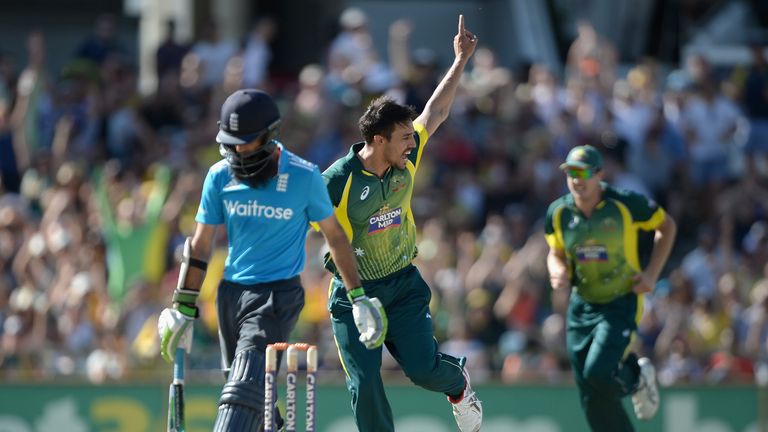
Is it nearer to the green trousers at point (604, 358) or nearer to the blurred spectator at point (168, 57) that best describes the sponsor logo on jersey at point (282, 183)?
the green trousers at point (604, 358)

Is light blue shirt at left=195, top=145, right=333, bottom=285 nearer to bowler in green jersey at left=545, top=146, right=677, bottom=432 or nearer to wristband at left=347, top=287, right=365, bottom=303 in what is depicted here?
wristband at left=347, top=287, right=365, bottom=303

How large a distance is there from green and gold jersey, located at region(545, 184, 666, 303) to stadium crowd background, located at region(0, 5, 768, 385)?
13.9ft

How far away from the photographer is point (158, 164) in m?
17.8

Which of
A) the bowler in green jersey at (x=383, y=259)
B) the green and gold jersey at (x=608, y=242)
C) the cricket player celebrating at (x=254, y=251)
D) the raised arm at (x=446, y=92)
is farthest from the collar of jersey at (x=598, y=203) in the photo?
the cricket player celebrating at (x=254, y=251)

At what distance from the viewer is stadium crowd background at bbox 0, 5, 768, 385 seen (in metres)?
15.9

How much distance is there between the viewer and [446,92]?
33.2ft

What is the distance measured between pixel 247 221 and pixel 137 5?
14794mm

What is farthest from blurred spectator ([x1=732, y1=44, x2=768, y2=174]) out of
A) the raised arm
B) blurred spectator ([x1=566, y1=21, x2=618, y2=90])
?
the raised arm

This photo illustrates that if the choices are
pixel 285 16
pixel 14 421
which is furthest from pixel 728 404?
pixel 285 16

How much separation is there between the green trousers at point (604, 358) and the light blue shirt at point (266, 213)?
2983 mm

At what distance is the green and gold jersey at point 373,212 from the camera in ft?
31.2

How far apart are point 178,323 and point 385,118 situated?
1.91 m

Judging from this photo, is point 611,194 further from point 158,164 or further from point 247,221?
point 158,164

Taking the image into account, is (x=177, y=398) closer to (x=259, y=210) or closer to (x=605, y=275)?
(x=259, y=210)
